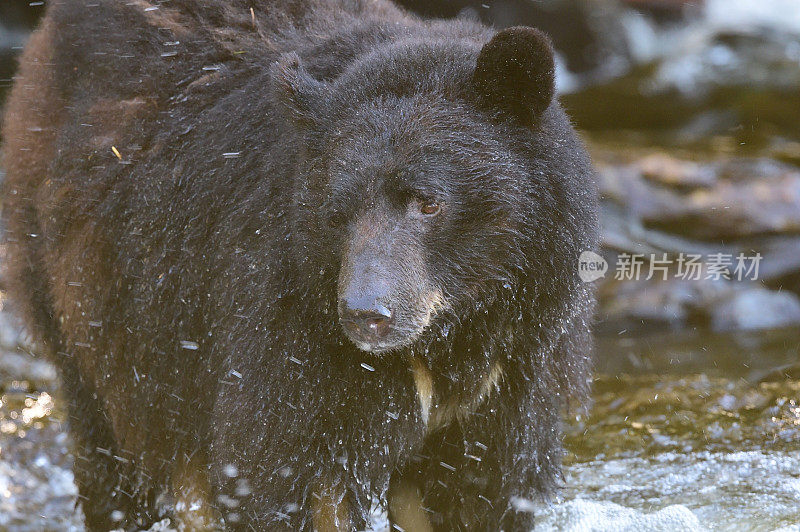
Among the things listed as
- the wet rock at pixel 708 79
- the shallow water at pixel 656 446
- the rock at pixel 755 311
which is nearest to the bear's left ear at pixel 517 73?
the shallow water at pixel 656 446

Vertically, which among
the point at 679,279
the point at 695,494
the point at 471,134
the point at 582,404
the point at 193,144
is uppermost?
the point at 471,134

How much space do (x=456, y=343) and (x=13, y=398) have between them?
423 centimetres

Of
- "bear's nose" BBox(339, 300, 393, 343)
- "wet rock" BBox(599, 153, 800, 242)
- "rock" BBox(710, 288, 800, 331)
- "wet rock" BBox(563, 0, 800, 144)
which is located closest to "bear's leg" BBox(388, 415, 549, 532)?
"bear's nose" BBox(339, 300, 393, 343)

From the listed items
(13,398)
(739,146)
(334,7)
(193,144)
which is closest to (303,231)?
(193,144)

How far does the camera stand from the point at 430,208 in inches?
131

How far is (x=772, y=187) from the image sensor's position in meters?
8.48

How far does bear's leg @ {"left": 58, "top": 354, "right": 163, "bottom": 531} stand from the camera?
4.87 m

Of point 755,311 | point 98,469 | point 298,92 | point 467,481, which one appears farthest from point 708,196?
point 298,92

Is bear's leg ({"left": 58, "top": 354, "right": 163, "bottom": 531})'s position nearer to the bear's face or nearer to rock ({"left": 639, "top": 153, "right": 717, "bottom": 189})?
the bear's face

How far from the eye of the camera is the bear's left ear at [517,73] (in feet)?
10.7

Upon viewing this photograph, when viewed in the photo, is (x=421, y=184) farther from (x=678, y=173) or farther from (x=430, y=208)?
(x=678, y=173)

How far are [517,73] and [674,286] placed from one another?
5.11 meters

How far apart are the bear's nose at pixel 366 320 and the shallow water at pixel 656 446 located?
137 centimetres

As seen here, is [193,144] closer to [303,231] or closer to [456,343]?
[303,231]
